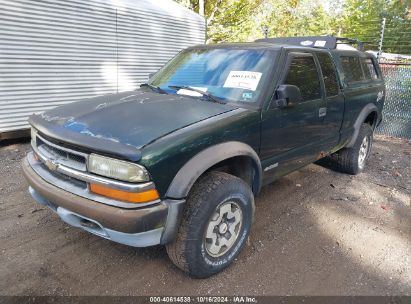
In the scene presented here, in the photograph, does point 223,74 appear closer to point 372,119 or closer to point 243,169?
point 243,169

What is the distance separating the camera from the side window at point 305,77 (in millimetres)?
3600

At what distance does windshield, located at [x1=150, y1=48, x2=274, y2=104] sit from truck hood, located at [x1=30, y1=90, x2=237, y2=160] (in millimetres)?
205

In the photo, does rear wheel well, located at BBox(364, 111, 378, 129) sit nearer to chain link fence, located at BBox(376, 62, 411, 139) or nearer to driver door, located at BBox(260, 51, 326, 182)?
driver door, located at BBox(260, 51, 326, 182)

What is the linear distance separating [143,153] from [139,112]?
71 centimetres

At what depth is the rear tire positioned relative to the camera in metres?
5.23

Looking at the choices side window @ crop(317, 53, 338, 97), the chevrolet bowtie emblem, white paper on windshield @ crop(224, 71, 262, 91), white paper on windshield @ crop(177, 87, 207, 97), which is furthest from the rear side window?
the chevrolet bowtie emblem

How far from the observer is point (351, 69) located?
16.0 feet

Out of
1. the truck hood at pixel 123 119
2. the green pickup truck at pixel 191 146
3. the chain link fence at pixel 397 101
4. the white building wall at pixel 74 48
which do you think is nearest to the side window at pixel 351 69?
the green pickup truck at pixel 191 146

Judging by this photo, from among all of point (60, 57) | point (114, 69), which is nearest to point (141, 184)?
point (60, 57)

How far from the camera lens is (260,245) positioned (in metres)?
3.39

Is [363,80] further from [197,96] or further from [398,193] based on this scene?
[197,96]

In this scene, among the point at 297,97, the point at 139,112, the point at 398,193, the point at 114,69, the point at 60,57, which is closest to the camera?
the point at 139,112

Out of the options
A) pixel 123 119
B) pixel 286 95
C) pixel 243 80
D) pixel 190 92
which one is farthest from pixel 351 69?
pixel 123 119

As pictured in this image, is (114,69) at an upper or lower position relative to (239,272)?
upper
